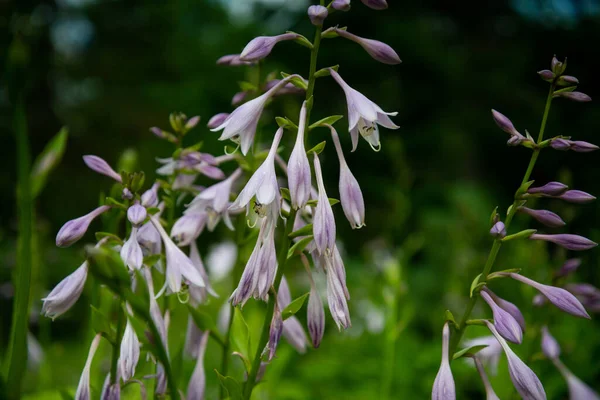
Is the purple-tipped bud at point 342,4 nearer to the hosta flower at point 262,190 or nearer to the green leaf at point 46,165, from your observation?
the hosta flower at point 262,190

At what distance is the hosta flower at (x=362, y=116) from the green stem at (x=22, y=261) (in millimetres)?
570

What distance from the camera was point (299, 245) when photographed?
1.12 meters

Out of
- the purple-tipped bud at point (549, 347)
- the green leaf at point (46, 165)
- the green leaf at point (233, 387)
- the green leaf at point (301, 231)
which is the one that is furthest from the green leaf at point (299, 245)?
the purple-tipped bud at point (549, 347)

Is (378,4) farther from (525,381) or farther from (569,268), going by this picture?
(569,268)

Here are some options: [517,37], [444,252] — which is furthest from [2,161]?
[517,37]

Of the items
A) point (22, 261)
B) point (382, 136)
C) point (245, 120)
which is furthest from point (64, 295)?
point (382, 136)

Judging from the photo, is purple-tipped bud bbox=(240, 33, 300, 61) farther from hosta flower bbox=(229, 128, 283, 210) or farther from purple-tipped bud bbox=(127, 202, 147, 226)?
purple-tipped bud bbox=(127, 202, 147, 226)

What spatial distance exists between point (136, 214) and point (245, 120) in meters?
0.28

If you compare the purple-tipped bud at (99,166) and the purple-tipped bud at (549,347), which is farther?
the purple-tipped bud at (549,347)

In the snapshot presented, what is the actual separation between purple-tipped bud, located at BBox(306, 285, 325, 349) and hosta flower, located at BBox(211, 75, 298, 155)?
332 millimetres

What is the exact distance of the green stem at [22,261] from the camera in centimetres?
73

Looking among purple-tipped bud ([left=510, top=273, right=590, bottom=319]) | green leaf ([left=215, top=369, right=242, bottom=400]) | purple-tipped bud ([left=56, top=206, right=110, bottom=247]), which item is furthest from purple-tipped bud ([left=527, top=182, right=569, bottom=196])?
purple-tipped bud ([left=56, top=206, right=110, bottom=247])

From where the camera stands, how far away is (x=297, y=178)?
0.99 m

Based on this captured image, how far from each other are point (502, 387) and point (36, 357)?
5.86ft
